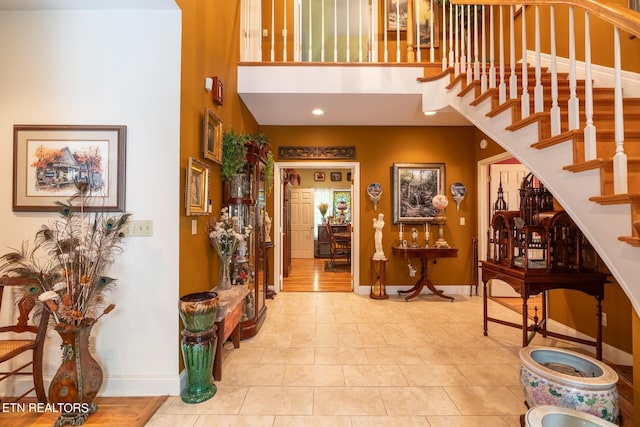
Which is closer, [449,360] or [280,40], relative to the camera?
[449,360]

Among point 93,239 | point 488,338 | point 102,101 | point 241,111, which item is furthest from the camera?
point 241,111

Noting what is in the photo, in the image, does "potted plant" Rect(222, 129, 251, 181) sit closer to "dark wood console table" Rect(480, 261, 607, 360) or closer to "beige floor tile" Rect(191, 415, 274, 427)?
"beige floor tile" Rect(191, 415, 274, 427)

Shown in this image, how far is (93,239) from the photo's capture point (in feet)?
6.29

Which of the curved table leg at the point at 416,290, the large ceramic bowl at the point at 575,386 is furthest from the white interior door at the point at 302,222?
the large ceramic bowl at the point at 575,386

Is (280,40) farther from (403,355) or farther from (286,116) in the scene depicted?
(403,355)

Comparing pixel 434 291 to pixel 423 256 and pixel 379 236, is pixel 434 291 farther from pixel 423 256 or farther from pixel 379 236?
pixel 379 236

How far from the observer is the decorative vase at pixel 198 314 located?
75.8 inches

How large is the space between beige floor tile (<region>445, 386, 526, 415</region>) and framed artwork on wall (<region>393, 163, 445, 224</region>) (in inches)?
109

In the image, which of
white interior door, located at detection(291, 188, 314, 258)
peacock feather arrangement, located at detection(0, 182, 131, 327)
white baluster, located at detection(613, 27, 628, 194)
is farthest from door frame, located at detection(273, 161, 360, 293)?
white interior door, located at detection(291, 188, 314, 258)

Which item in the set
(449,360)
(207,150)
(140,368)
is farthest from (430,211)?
(140,368)

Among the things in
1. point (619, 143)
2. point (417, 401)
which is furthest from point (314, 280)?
point (619, 143)

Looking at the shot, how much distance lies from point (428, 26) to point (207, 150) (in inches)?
148

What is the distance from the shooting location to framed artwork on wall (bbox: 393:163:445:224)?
465cm

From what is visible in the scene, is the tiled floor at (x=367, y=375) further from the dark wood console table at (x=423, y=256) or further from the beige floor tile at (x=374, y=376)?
the dark wood console table at (x=423, y=256)
